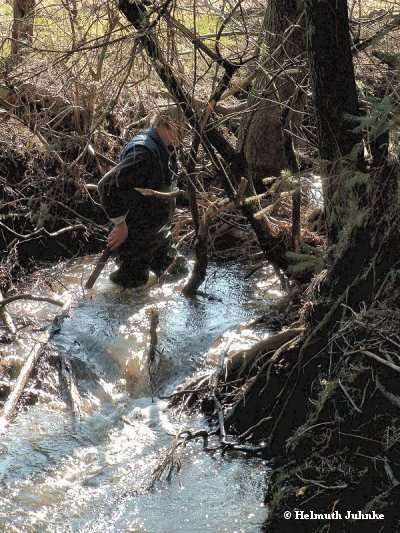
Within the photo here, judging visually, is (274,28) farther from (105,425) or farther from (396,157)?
(105,425)

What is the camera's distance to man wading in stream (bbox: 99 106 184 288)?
21.7 feet

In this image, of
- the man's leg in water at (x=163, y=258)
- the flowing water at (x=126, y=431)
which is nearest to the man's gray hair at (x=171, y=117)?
the man's leg in water at (x=163, y=258)

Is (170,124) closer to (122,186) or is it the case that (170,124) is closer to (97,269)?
(122,186)

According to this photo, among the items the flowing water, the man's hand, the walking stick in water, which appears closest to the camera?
the flowing water

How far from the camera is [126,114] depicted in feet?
28.0

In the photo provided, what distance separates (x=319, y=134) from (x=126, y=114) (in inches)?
169

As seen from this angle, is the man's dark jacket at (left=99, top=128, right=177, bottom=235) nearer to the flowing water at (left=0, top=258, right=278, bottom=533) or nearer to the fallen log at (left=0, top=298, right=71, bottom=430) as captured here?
the flowing water at (left=0, top=258, right=278, bottom=533)

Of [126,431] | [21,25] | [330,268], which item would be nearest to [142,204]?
[21,25]

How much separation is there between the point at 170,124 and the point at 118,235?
143 cm

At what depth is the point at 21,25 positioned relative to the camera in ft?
19.1

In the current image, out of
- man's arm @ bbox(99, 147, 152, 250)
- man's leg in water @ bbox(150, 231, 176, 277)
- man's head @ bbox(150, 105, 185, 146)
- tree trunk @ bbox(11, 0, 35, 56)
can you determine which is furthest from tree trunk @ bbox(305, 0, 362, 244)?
man's leg in water @ bbox(150, 231, 176, 277)

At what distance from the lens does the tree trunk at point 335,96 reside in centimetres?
434

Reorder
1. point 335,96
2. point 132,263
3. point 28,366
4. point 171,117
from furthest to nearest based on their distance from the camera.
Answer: point 132,263 < point 171,117 < point 28,366 < point 335,96

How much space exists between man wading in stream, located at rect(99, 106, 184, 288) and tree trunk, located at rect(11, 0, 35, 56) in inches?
48.7
